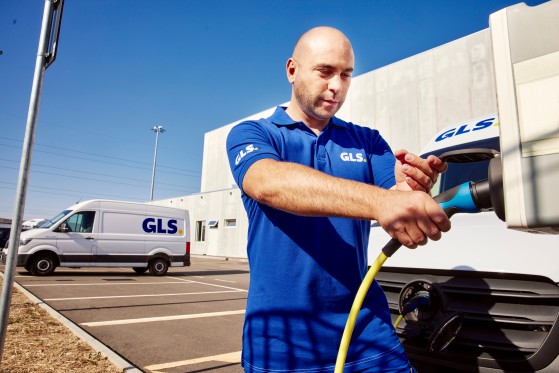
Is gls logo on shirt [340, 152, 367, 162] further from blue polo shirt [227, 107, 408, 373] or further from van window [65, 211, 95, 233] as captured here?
van window [65, 211, 95, 233]

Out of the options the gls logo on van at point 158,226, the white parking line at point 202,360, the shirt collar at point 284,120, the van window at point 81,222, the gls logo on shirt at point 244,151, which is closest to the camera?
the gls logo on shirt at point 244,151

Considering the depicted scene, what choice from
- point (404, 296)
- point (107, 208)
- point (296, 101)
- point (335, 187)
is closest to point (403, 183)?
point (335, 187)

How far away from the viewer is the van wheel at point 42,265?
11922 millimetres

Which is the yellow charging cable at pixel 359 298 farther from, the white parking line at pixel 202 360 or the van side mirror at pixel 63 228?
the van side mirror at pixel 63 228

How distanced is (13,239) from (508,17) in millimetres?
3007

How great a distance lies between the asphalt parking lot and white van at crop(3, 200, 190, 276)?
1365 mm

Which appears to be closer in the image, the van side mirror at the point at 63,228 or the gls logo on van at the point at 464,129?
the gls logo on van at the point at 464,129

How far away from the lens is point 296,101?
1.75 m

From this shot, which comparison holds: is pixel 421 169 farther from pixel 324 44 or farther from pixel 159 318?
pixel 159 318

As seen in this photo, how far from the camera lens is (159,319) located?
6.30 meters

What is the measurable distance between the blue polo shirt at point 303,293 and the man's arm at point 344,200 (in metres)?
0.24

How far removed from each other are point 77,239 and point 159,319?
7.46 metres

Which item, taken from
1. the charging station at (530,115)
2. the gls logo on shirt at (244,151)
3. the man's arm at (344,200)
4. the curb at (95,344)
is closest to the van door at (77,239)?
the curb at (95,344)

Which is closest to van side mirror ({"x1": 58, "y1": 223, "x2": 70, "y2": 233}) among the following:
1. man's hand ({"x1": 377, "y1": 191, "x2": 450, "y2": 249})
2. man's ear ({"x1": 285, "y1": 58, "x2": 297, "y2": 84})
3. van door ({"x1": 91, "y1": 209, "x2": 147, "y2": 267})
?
van door ({"x1": 91, "y1": 209, "x2": 147, "y2": 267})
